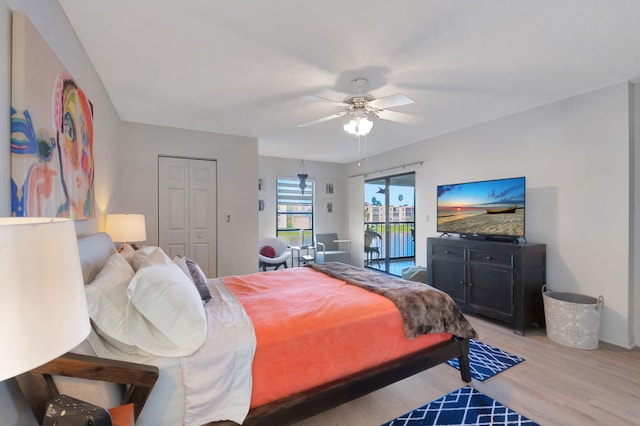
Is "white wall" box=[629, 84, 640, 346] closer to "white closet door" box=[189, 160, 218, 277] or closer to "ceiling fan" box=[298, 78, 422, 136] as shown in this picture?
"ceiling fan" box=[298, 78, 422, 136]

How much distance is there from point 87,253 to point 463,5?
2.53 meters

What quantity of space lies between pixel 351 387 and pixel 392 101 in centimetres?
217

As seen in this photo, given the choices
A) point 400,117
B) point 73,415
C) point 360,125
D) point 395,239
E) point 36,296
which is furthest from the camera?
point 395,239

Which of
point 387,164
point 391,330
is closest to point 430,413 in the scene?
point 391,330

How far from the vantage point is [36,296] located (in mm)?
533

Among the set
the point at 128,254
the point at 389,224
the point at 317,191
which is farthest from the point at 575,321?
the point at 317,191

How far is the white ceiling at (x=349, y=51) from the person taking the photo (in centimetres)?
172

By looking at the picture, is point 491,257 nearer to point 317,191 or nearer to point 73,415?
point 73,415

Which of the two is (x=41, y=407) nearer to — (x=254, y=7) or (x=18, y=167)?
(x=18, y=167)

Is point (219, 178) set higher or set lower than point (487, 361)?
higher

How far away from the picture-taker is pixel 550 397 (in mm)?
2027

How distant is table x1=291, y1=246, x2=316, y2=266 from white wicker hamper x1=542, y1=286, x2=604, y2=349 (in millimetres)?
3830

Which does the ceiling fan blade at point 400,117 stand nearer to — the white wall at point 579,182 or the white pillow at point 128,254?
the white wall at point 579,182

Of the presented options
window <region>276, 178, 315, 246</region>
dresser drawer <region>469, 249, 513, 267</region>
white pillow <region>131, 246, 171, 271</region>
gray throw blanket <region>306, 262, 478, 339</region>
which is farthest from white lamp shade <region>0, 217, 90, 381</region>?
window <region>276, 178, 315, 246</region>
